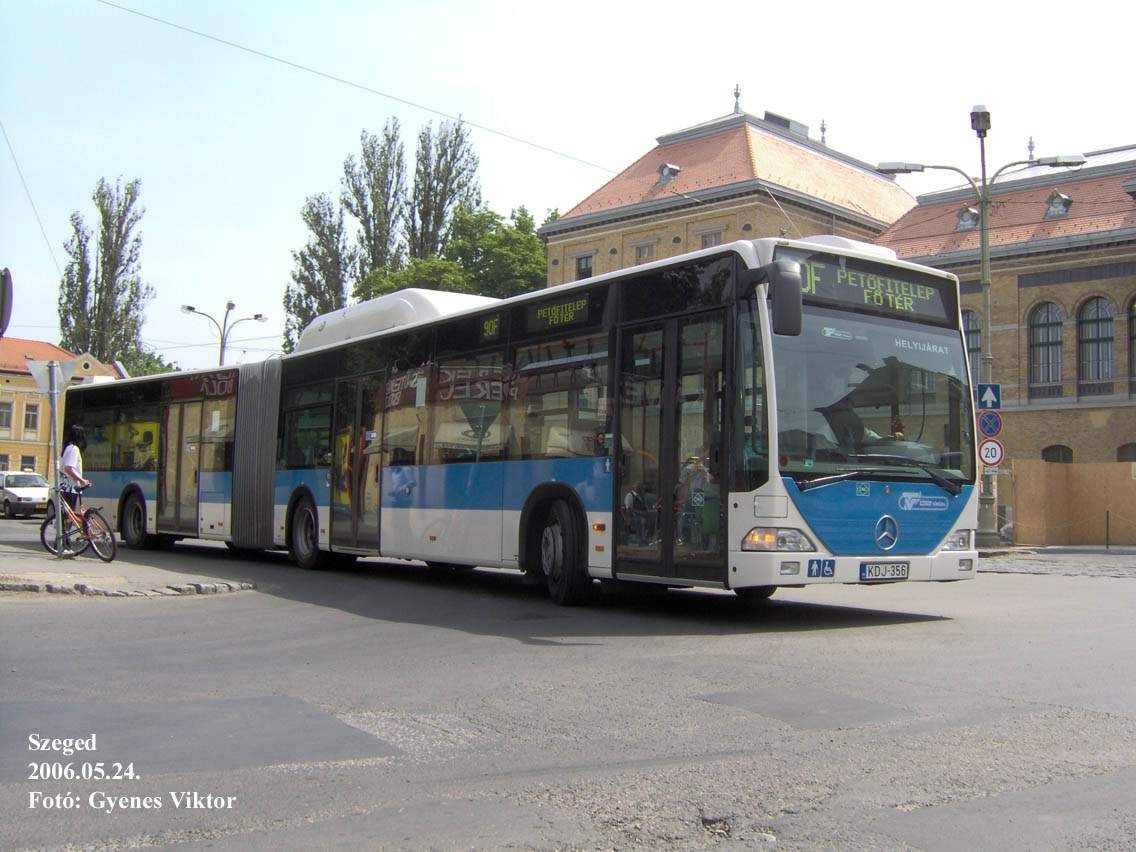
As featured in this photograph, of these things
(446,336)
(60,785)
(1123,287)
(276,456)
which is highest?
(1123,287)

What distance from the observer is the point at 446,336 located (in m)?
15.0

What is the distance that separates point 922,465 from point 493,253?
50929mm

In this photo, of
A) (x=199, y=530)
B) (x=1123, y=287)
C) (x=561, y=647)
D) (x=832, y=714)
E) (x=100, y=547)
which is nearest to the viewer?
(x=832, y=714)

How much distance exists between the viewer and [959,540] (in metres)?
11.4

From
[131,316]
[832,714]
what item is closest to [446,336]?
[832,714]

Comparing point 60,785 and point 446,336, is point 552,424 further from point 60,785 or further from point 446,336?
point 60,785

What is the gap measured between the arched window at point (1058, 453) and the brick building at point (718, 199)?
13403mm

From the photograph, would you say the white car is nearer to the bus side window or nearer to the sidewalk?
the sidewalk

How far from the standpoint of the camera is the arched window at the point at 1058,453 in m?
45.7

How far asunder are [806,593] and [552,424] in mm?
4669

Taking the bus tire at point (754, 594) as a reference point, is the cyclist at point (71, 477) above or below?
above

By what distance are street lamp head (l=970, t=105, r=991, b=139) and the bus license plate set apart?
1807 cm

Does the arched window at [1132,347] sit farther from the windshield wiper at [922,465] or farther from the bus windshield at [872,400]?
the windshield wiper at [922,465]

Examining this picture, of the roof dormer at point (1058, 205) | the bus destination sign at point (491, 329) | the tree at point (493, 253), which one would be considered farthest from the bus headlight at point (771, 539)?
the tree at point (493, 253)
